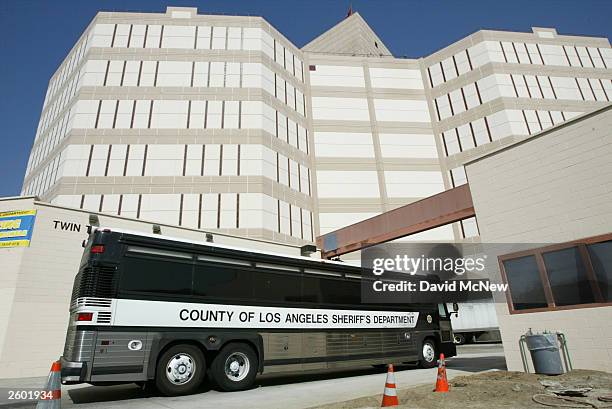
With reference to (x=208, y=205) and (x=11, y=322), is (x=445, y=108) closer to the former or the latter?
(x=208, y=205)

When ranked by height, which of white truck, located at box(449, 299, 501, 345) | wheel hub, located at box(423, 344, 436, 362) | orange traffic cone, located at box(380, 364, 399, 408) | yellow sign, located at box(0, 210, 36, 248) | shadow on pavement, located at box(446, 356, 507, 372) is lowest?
shadow on pavement, located at box(446, 356, 507, 372)

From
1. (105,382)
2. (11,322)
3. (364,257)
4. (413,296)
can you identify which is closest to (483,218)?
(413,296)

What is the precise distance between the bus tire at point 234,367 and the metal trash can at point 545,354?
694 centimetres

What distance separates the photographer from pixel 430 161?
1369 inches

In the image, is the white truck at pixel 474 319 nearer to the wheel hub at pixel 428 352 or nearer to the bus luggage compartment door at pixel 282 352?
the wheel hub at pixel 428 352

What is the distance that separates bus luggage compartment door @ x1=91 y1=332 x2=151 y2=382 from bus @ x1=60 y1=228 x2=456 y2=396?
0.02 meters

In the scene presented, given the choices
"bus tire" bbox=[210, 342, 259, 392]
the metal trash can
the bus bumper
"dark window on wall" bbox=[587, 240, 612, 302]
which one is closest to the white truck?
the metal trash can

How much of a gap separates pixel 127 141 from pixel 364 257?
19.9 metres

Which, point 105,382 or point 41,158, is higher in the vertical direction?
point 41,158

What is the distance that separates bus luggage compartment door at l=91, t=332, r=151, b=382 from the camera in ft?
23.1

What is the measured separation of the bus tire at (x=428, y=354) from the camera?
13086 mm

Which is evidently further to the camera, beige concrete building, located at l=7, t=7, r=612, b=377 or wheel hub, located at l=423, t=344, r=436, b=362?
beige concrete building, located at l=7, t=7, r=612, b=377

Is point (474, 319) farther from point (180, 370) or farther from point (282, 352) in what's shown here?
point (180, 370)

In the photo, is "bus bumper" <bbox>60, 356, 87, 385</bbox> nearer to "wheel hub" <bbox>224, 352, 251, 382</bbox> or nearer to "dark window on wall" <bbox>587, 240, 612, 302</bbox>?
"wheel hub" <bbox>224, 352, 251, 382</bbox>
